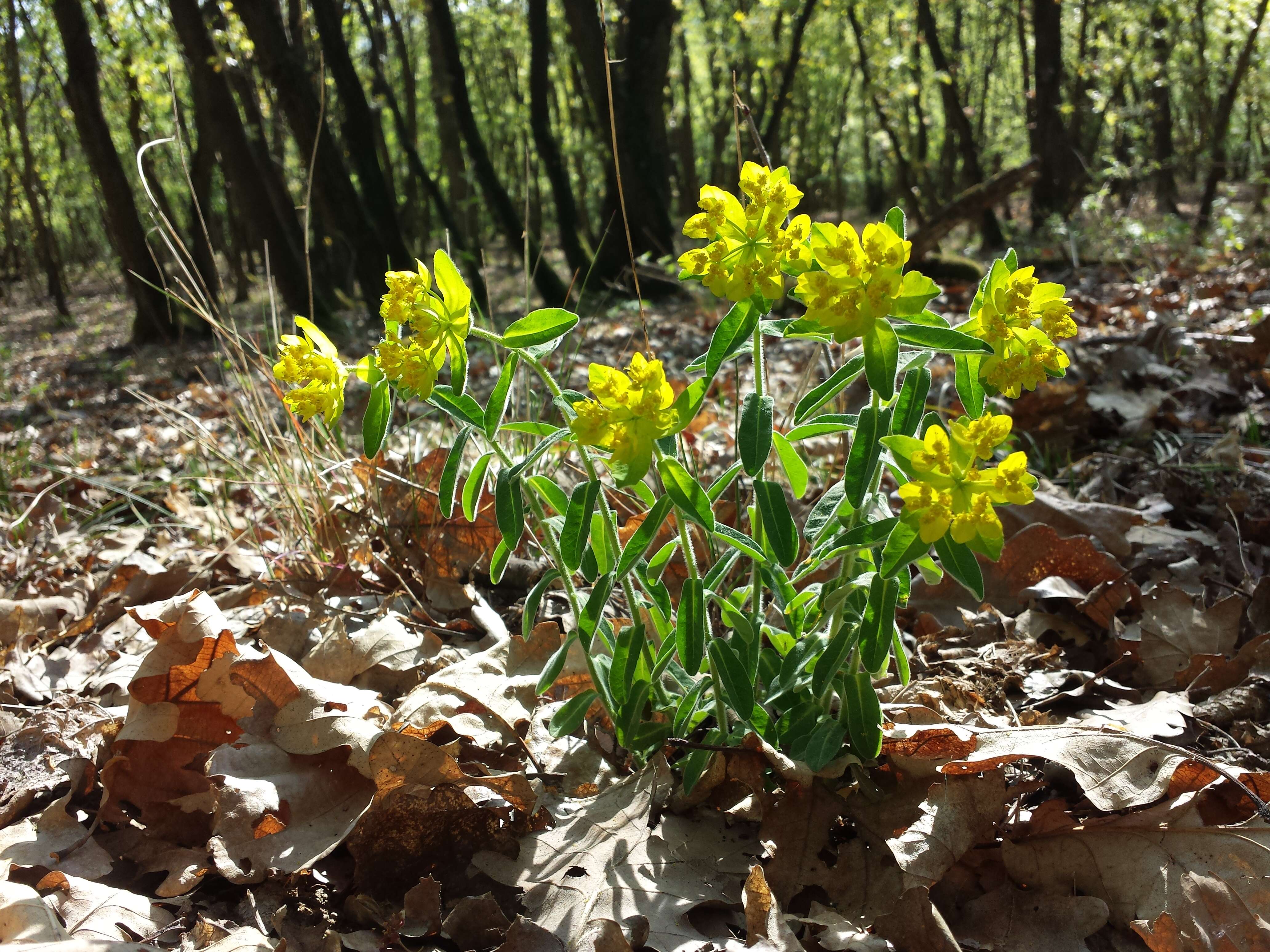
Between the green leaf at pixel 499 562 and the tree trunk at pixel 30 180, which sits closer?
the green leaf at pixel 499 562

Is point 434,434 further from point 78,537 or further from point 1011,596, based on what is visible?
point 1011,596

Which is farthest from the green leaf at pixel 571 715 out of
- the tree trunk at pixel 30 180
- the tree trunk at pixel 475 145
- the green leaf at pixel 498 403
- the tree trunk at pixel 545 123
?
the tree trunk at pixel 30 180

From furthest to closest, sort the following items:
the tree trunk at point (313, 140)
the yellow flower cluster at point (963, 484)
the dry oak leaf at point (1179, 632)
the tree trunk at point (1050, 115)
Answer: the tree trunk at point (1050, 115) → the tree trunk at point (313, 140) → the dry oak leaf at point (1179, 632) → the yellow flower cluster at point (963, 484)

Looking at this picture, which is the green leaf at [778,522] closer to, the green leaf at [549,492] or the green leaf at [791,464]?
the green leaf at [791,464]

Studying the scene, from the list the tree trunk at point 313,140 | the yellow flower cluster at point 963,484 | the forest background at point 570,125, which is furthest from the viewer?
the forest background at point 570,125

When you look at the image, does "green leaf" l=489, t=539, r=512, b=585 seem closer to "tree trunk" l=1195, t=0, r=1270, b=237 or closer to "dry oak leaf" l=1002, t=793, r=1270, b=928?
"dry oak leaf" l=1002, t=793, r=1270, b=928

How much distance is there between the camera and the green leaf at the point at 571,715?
4.50 feet

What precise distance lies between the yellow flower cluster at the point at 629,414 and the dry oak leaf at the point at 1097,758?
2.19 feet

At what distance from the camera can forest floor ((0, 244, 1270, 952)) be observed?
123 cm

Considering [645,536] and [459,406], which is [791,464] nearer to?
[645,536]

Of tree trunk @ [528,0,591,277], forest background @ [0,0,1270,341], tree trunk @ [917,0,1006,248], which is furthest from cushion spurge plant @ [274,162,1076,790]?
tree trunk @ [917,0,1006,248]

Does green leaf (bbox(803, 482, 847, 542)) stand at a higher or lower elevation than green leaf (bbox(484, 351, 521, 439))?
lower

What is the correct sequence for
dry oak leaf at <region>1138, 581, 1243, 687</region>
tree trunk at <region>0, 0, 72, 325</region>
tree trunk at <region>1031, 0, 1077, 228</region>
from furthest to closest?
1. tree trunk at <region>0, 0, 72, 325</region>
2. tree trunk at <region>1031, 0, 1077, 228</region>
3. dry oak leaf at <region>1138, 581, 1243, 687</region>

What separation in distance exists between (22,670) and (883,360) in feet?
6.45
